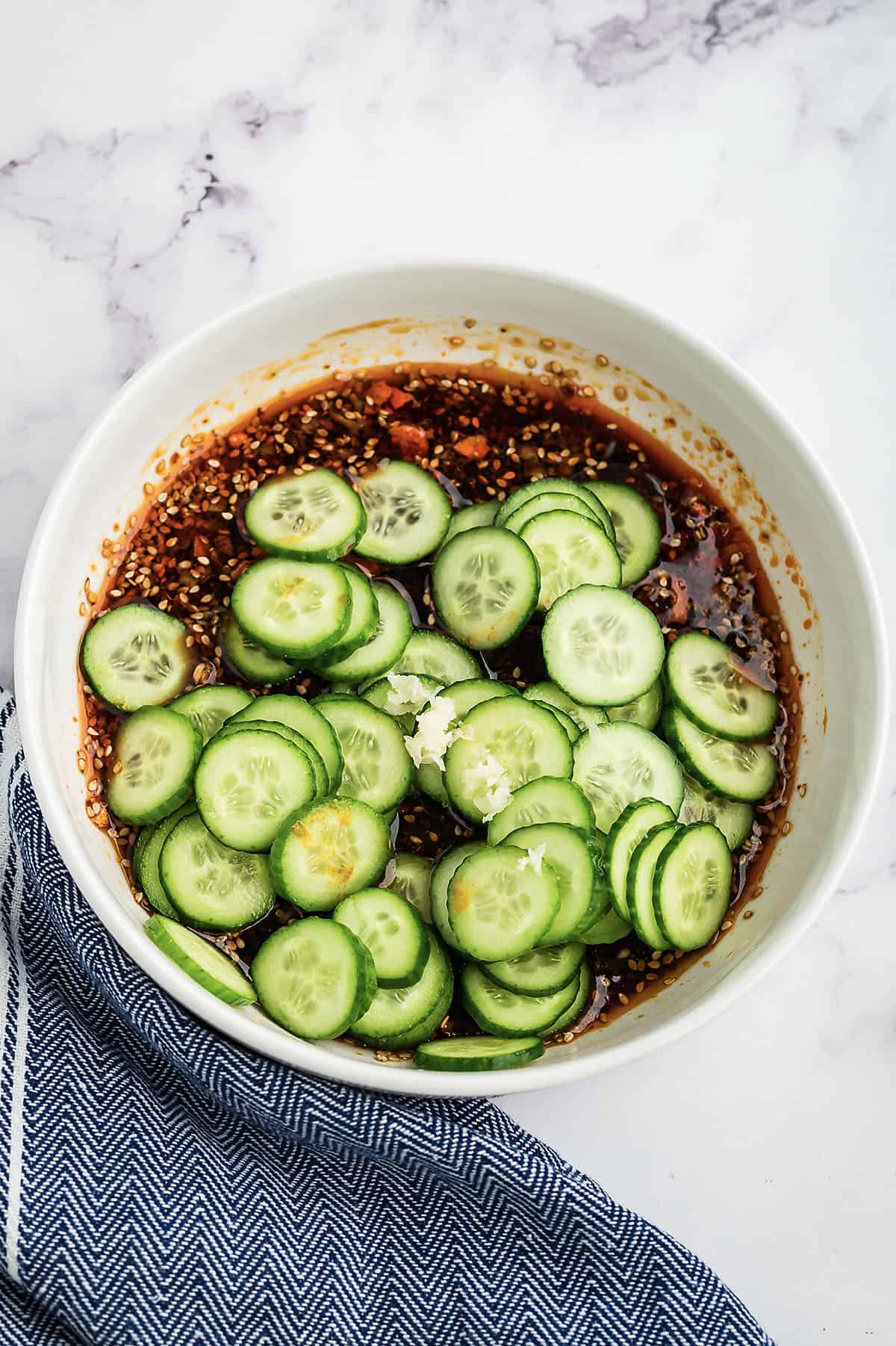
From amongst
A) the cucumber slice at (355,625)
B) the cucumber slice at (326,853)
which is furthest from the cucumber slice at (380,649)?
the cucumber slice at (326,853)

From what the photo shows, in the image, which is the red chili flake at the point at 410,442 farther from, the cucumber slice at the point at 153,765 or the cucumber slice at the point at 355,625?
the cucumber slice at the point at 153,765

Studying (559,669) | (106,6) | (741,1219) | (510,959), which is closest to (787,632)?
(559,669)

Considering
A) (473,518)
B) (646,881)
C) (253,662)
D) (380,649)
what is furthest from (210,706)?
(646,881)

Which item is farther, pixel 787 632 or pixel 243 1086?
pixel 787 632

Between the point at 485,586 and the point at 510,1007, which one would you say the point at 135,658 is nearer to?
the point at 485,586

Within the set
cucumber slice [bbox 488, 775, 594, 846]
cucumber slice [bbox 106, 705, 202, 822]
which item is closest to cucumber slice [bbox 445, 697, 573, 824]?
cucumber slice [bbox 488, 775, 594, 846]

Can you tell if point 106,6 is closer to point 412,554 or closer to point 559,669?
point 412,554

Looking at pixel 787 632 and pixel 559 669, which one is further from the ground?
pixel 787 632
